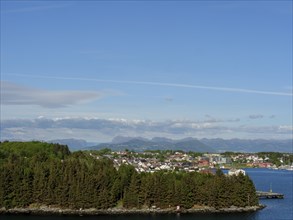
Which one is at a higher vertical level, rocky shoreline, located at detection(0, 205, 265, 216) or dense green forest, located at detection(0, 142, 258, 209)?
dense green forest, located at detection(0, 142, 258, 209)

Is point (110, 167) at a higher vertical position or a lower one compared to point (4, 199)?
higher

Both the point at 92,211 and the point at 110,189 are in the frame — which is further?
the point at 110,189

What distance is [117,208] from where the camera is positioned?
64750mm

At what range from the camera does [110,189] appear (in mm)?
66125

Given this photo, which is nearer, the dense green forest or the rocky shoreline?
the rocky shoreline

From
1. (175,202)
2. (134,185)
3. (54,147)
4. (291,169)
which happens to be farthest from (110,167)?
(291,169)

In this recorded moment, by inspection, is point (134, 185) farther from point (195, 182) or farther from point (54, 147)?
point (54, 147)

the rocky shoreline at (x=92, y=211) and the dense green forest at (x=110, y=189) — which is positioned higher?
the dense green forest at (x=110, y=189)

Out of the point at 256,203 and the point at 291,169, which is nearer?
the point at 256,203

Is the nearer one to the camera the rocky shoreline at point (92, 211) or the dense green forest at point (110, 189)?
the rocky shoreline at point (92, 211)

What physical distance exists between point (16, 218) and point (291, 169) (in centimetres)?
14537

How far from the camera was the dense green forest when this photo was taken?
6512 centimetres

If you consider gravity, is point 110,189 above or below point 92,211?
above

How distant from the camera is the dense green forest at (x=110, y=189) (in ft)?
214
